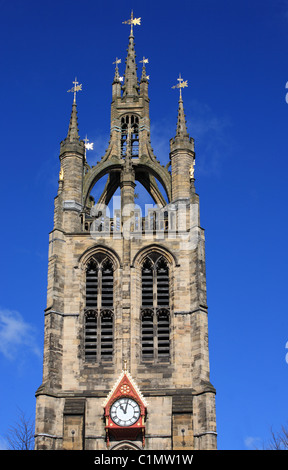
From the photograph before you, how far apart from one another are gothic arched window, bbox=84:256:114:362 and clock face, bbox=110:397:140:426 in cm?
290

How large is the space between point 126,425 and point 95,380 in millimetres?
3025

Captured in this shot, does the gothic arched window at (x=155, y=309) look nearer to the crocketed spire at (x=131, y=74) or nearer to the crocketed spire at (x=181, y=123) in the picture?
the crocketed spire at (x=181, y=123)

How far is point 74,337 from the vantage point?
46781mm

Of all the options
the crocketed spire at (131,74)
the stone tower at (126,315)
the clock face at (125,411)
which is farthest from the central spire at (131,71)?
the clock face at (125,411)

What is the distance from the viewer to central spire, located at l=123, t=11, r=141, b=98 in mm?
56938

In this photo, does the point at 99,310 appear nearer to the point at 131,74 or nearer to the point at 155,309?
the point at 155,309

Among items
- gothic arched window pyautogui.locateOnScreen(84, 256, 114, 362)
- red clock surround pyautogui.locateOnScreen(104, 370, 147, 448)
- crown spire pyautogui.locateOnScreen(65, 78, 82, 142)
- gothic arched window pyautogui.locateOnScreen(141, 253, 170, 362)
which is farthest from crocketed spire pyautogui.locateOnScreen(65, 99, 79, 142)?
red clock surround pyautogui.locateOnScreen(104, 370, 147, 448)

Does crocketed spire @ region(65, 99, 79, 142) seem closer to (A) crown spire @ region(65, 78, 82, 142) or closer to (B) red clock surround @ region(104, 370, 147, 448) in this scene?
(A) crown spire @ region(65, 78, 82, 142)

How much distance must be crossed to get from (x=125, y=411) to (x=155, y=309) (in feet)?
18.9

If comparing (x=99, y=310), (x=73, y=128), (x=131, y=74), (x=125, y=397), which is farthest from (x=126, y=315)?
(x=131, y=74)

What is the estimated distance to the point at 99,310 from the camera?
47.6 meters
